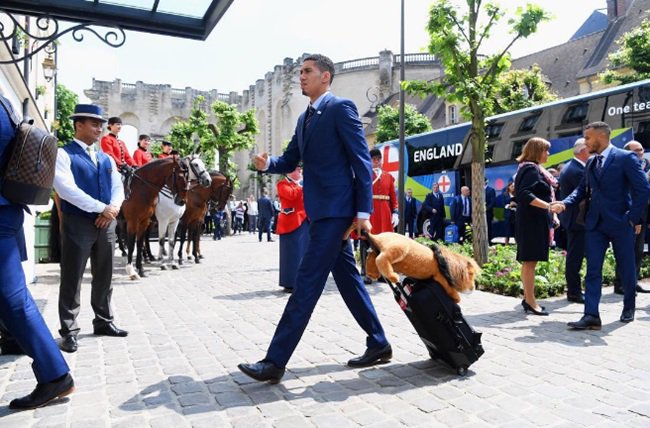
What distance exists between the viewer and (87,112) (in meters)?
5.01

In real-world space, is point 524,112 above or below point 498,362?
above

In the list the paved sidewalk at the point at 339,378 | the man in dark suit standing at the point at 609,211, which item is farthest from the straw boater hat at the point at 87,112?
the man in dark suit standing at the point at 609,211

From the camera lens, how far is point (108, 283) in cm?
534

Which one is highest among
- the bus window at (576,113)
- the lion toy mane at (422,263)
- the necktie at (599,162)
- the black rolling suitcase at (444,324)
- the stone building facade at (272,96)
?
the stone building facade at (272,96)

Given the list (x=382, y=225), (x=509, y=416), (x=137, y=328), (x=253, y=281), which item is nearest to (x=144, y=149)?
(x=253, y=281)

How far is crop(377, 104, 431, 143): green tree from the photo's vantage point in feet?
149

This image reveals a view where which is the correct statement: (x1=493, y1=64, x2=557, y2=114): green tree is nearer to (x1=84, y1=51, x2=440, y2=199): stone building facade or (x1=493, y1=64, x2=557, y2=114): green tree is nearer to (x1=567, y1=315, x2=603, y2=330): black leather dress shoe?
(x1=84, y1=51, x2=440, y2=199): stone building facade

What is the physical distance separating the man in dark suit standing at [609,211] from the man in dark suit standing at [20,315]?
15.8 ft

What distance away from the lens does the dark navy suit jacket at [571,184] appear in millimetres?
7160

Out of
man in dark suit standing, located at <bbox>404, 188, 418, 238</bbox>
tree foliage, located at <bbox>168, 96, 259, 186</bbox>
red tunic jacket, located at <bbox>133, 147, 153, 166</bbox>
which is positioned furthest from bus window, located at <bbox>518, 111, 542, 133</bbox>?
tree foliage, located at <bbox>168, 96, 259, 186</bbox>

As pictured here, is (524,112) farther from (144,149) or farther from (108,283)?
(108,283)

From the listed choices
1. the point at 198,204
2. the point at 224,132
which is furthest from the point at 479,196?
the point at 224,132

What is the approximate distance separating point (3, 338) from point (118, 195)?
1.61 metres

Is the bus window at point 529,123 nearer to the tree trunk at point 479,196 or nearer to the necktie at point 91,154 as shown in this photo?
the tree trunk at point 479,196
